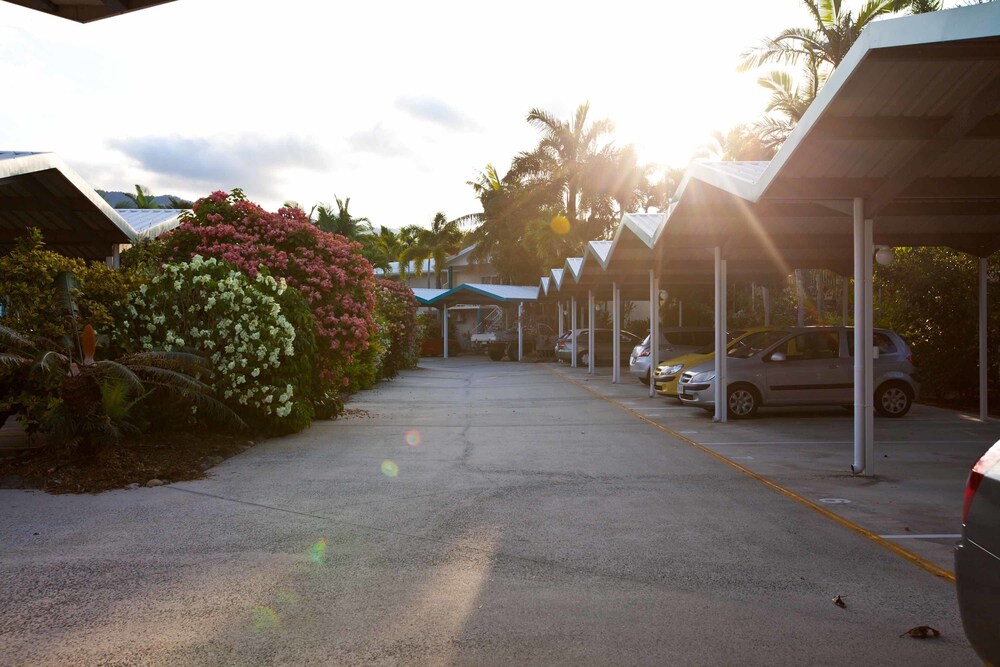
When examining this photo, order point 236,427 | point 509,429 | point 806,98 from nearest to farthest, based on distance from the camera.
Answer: point 236,427
point 509,429
point 806,98

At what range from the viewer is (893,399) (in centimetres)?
1494

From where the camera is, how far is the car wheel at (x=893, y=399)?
14867 millimetres

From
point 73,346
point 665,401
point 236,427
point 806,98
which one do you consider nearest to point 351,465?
point 236,427

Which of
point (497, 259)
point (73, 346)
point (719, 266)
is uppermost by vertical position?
point (497, 259)

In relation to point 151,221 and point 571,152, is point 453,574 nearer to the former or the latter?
point 151,221

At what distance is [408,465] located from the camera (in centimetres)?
975

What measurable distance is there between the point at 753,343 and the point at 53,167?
11871mm

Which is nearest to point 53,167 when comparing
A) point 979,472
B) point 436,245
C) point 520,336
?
point 979,472

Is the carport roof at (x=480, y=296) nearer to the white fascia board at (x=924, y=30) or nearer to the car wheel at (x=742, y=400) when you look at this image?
the car wheel at (x=742, y=400)

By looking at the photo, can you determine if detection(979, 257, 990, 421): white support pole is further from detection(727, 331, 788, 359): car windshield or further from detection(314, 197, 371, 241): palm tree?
detection(314, 197, 371, 241): palm tree

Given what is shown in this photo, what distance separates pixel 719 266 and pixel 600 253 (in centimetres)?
798

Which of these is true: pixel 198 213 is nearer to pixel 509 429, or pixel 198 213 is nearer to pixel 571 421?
pixel 509 429

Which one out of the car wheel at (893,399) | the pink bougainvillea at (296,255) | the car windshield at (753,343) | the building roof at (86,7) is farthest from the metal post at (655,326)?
the building roof at (86,7)

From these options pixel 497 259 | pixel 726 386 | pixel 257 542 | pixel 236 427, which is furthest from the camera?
pixel 497 259
